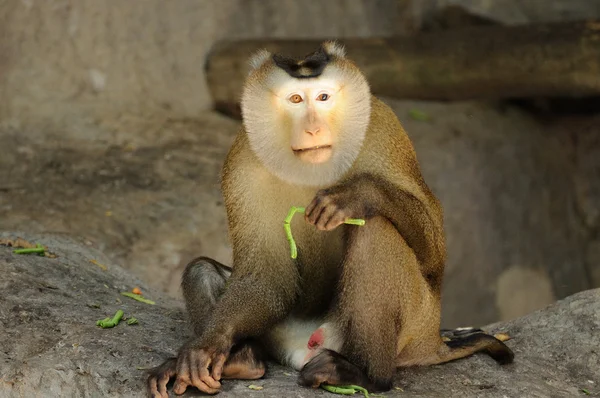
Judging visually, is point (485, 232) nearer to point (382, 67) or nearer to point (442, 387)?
point (382, 67)

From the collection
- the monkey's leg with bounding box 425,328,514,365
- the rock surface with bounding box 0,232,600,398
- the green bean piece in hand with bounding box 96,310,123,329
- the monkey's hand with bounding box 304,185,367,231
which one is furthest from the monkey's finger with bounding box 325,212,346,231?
the green bean piece in hand with bounding box 96,310,123,329

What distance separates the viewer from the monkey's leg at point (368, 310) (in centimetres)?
442

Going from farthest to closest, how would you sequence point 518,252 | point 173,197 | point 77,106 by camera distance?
point 518,252 < point 77,106 < point 173,197

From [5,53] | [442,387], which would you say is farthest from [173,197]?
[442,387]

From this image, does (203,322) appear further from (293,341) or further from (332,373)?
(332,373)

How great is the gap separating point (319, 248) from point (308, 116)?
2.67 feet

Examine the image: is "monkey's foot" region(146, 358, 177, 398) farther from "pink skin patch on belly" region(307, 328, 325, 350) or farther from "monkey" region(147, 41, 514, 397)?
"pink skin patch on belly" region(307, 328, 325, 350)

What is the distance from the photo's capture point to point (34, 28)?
8.22 metres

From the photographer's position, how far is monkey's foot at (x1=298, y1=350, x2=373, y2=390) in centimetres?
440

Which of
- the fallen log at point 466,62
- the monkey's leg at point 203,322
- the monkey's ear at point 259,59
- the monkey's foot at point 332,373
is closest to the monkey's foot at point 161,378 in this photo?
the monkey's leg at point 203,322

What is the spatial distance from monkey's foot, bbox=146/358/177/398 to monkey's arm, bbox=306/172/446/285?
2.96ft

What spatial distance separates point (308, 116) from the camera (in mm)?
4219

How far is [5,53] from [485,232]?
14.4 ft

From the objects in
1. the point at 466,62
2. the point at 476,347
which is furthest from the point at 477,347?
the point at 466,62
